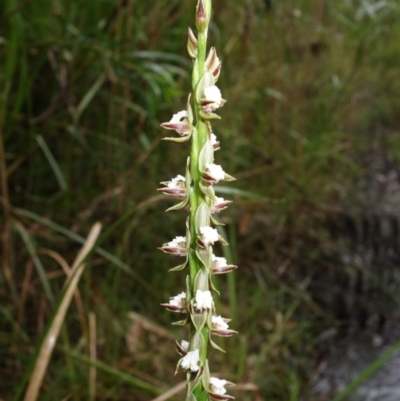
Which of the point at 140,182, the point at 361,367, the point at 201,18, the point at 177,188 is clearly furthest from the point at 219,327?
the point at 361,367

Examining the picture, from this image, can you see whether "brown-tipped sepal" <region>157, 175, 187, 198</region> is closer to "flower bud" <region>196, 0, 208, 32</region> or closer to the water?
"flower bud" <region>196, 0, 208, 32</region>

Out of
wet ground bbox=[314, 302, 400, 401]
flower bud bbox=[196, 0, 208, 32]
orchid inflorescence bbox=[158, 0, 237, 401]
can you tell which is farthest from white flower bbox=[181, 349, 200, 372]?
wet ground bbox=[314, 302, 400, 401]

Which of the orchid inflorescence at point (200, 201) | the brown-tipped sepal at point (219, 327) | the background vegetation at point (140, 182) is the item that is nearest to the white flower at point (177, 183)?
the orchid inflorescence at point (200, 201)

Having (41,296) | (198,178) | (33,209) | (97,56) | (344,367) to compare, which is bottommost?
(344,367)

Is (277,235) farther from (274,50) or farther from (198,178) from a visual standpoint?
(198,178)

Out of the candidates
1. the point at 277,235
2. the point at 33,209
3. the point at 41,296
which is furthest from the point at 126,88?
the point at 277,235

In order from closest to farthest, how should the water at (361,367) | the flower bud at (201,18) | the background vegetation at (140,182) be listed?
the flower bud at (201,18)
the background vegetation at (140,182)
the water at (361,367)

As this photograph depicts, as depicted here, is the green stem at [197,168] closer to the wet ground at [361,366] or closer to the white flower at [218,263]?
the white flower at [218,263]
